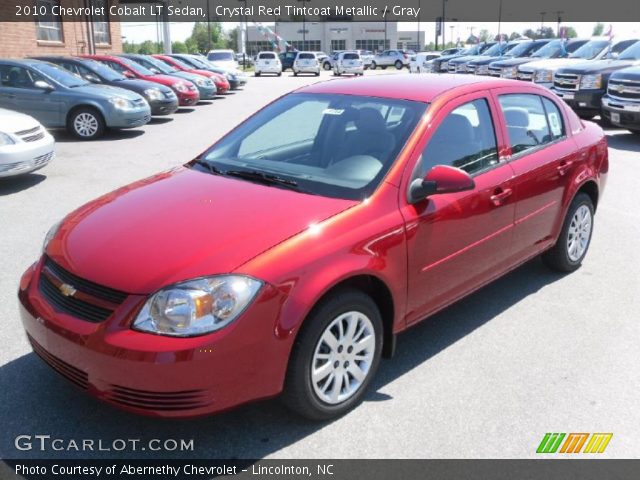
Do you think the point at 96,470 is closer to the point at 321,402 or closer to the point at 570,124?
the point at 321,402

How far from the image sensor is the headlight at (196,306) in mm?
2742

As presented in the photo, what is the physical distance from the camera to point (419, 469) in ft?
9.61

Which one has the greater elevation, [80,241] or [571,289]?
[80,241]

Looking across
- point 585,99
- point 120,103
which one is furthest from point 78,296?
point 585,99

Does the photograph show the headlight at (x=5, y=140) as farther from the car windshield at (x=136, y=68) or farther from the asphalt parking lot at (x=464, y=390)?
the car windshield at (x=136, y=68)

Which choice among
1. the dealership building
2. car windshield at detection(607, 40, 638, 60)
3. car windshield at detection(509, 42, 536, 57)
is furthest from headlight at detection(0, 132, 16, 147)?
the dealership building

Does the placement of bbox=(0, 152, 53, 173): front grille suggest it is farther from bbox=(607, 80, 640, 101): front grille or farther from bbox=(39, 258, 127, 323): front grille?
bbox=(607, 80, 640, 101): front grille

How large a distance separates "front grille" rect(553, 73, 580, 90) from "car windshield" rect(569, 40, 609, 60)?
3425mm

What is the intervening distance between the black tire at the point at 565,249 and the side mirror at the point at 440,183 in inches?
80.8

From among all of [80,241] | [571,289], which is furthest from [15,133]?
[571,289]

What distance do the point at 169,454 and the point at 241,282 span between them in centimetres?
93

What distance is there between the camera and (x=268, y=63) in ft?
140

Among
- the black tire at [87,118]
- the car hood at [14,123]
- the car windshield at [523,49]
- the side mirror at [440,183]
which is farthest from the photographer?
the car windshield at [523,49]

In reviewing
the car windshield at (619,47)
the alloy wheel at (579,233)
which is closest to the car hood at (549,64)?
the car windshield at (619,47)
